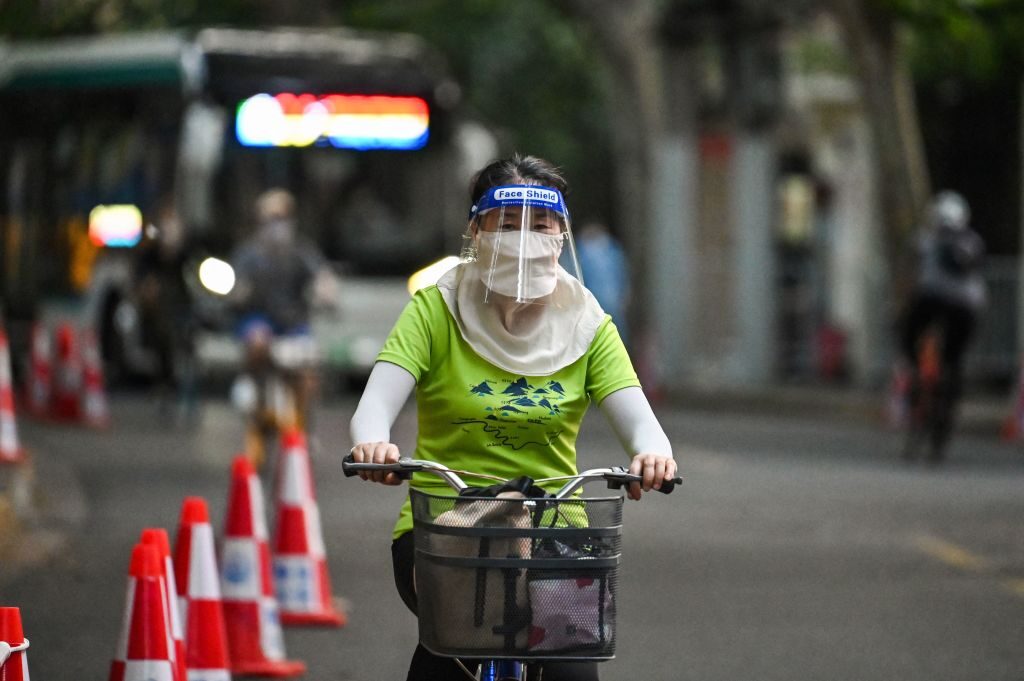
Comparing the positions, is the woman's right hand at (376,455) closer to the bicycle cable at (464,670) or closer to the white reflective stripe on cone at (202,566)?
the bicycle cable at (464,670)

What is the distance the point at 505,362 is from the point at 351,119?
1858 cm

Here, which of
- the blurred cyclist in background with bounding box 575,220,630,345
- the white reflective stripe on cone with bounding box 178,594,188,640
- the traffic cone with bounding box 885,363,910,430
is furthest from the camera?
the blurred cyclist in background with bounding box 575,220,630,345

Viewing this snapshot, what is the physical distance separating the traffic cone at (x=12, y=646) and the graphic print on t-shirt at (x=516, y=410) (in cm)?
123

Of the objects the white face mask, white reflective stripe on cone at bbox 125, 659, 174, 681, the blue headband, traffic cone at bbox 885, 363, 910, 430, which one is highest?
the blue headband

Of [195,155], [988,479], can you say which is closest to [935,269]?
[988,479]

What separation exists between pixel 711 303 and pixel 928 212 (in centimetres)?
646

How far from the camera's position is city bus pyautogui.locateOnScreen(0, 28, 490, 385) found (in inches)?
889

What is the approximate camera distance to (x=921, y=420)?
1661cm

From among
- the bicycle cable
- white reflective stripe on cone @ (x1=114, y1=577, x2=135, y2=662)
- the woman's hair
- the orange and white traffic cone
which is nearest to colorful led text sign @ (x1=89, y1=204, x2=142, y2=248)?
the orange and white traffic cone

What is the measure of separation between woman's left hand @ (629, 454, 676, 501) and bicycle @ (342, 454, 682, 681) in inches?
8.8

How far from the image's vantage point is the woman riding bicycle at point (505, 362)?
15.2 ft

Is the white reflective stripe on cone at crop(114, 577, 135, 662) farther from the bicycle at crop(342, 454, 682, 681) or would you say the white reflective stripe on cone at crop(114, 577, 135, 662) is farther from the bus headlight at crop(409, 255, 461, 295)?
the bus headlight at crop(409, 255, 461, 295)

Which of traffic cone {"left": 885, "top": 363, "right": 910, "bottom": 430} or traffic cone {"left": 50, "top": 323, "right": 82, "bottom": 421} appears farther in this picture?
traffic cone {"left": 50, "top": 323, "right": 82, "bottom": 421}

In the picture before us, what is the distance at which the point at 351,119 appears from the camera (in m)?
23.0
